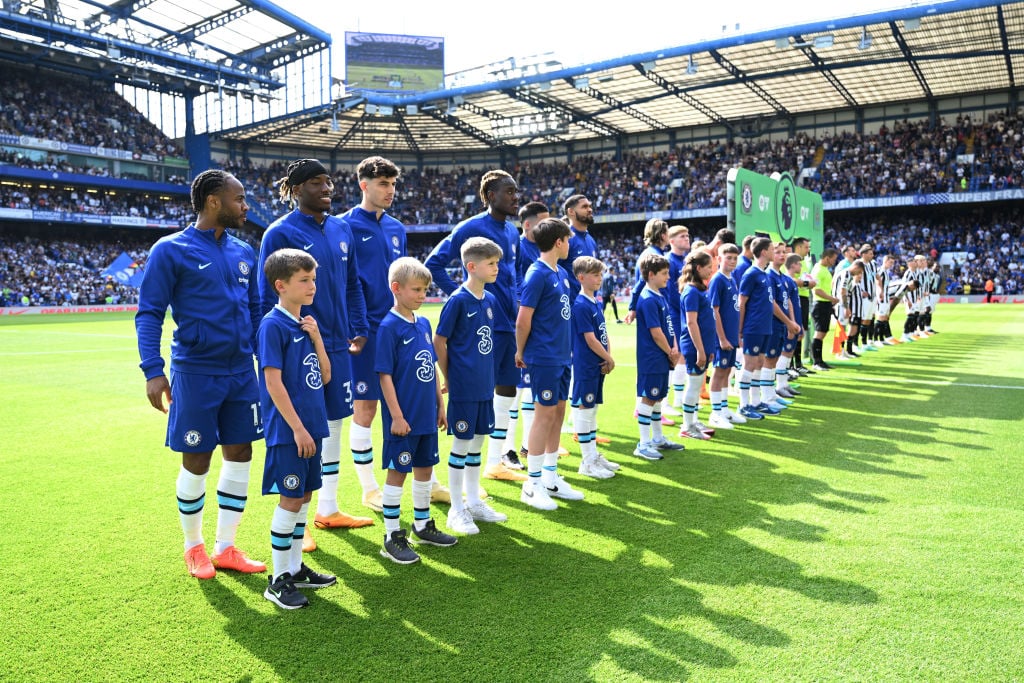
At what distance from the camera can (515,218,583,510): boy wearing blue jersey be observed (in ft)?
16.9

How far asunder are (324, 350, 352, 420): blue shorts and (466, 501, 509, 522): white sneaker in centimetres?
109

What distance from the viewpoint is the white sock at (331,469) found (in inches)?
185

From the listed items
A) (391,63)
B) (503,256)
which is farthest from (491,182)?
(391,63)

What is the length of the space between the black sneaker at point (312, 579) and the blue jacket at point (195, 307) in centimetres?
113

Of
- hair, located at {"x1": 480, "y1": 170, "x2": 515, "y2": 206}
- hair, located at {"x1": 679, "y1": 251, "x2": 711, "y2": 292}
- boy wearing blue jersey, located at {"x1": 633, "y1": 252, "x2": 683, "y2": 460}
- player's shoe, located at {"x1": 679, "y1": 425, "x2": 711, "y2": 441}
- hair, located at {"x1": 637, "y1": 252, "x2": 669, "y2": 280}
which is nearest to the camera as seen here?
hair, located at {"x1": 480, "y1": 170, "x2": 515, "y2": 206}

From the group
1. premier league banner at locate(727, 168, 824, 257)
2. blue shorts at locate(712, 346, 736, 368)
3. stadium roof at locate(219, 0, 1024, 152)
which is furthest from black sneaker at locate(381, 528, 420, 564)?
stadium roof at locate(219, 0, 1024, 152)

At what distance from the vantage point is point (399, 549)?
4.08 metres

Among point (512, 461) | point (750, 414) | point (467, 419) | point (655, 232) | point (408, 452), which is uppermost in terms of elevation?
point (655, 232)

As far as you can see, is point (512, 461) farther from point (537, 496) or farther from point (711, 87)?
point (711, 87)

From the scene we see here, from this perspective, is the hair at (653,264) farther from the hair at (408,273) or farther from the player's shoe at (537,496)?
the hair at (408,273)

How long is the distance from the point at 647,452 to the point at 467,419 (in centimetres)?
256

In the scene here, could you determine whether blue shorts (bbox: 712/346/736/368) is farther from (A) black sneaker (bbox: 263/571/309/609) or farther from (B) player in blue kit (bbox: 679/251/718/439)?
(A) black sneaker (bbox: 263/571/309/609)

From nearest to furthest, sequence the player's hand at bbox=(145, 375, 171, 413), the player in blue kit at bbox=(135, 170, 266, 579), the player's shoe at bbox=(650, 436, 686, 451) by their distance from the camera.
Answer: the player's hand at bbox=(145, 375, 171, 413)
the player in blue kit at bbox=(135, 170, 266, 579)
the player's shoe at bbox=(650, 436, 686, 451)

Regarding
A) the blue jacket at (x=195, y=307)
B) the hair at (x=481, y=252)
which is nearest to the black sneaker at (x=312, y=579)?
the blue jacket at (x=195, y=307)
